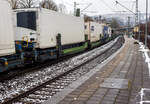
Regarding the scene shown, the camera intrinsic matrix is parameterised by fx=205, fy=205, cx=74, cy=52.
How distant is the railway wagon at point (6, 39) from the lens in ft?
27.9

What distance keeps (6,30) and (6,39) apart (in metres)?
0.39

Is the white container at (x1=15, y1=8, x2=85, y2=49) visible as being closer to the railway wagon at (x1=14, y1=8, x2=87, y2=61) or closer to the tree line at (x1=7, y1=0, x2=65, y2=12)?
the railway wagon at (x1=14, y1=8, x2=87, y2=61)

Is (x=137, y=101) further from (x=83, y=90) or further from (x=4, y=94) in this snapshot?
(x=4, y=94)

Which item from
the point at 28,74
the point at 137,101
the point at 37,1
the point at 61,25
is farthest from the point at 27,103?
the point at 37,1

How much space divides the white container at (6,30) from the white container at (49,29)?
8.76 ft

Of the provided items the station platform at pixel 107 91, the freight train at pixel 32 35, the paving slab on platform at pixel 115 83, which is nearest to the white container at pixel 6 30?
the freight train at pixel 32 35

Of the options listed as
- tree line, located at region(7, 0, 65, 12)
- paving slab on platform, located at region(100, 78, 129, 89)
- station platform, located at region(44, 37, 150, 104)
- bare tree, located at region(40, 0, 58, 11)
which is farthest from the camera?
bare tree, located at region(40, 0, 58, 11)

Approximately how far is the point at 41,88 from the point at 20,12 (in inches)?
239

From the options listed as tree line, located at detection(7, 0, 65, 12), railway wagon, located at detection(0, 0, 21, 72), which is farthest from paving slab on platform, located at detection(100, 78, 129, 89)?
tree line, located at detection(7, 0, 65, 12)

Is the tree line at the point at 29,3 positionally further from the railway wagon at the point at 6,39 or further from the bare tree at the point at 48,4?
the railway wagon at the point at 6,39

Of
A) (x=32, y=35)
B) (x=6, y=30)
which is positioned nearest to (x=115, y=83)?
(x=6, y=30)

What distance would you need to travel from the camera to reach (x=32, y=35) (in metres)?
11.7

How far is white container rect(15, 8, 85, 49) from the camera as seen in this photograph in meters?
11.7

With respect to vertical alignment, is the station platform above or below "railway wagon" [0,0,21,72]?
below
